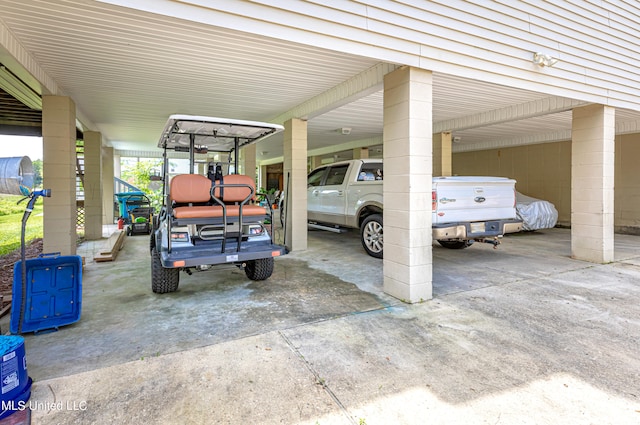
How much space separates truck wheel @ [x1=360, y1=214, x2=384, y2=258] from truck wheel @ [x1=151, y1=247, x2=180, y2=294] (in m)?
3.40

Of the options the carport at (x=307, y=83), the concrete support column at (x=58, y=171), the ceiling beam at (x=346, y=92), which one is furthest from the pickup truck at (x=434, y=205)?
the concrete support column at (x=58, y=171)

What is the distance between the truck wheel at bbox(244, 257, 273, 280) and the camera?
4.49 meters

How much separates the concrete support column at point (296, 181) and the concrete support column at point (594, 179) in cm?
492

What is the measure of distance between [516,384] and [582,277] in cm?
358

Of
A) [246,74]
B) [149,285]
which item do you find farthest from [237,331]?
[246,74]

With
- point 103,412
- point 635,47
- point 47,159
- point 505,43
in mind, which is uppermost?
point 635,47

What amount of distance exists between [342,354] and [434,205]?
9.88 ft

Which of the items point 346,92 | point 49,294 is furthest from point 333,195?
point 49,294

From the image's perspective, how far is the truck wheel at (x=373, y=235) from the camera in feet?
19.8

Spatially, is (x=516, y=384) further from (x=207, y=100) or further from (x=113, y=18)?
(x=207, y=100)

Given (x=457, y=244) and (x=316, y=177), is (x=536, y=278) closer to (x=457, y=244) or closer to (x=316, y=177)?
(x=457, y=244)

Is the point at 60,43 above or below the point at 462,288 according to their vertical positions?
above

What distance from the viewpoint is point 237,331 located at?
9.95 feet

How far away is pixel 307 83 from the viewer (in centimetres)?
514
